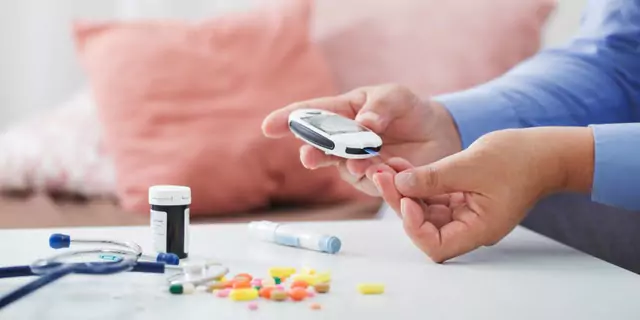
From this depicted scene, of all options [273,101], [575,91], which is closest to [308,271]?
[575,91]

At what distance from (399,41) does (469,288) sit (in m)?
0.93

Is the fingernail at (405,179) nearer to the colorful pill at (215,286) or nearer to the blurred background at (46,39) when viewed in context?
the colorful pill at (215,286)

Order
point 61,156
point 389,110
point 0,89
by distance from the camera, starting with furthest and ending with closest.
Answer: point 0,89 → point 61,156 → point 389,110

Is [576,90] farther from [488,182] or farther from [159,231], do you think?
[159,231]

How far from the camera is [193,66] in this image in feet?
4.48

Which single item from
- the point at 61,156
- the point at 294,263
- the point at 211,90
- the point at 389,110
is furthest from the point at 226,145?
the point at 294,263

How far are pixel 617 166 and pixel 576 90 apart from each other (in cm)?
26

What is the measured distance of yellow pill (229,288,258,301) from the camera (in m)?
0.56

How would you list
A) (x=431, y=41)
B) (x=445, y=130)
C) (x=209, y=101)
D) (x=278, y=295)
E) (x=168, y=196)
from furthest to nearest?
(x=431, y=41), (x=209, y=101), (x=445, y=130), (x=168, y=196), (x=278, y=295)

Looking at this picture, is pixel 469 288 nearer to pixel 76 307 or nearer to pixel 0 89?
pixel 76 307

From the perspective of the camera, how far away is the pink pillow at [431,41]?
56.9 inches

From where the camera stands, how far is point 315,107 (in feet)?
2.80

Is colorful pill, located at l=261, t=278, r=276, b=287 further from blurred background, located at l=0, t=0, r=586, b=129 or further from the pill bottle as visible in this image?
blurred background, located at l=0, t=0, r=586, b=129

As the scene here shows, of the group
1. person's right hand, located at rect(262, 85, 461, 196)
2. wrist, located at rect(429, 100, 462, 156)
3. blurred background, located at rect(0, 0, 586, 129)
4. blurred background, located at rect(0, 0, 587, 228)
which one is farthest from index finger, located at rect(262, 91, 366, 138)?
blurred background, located at rect(0, 0, 586, 129)
